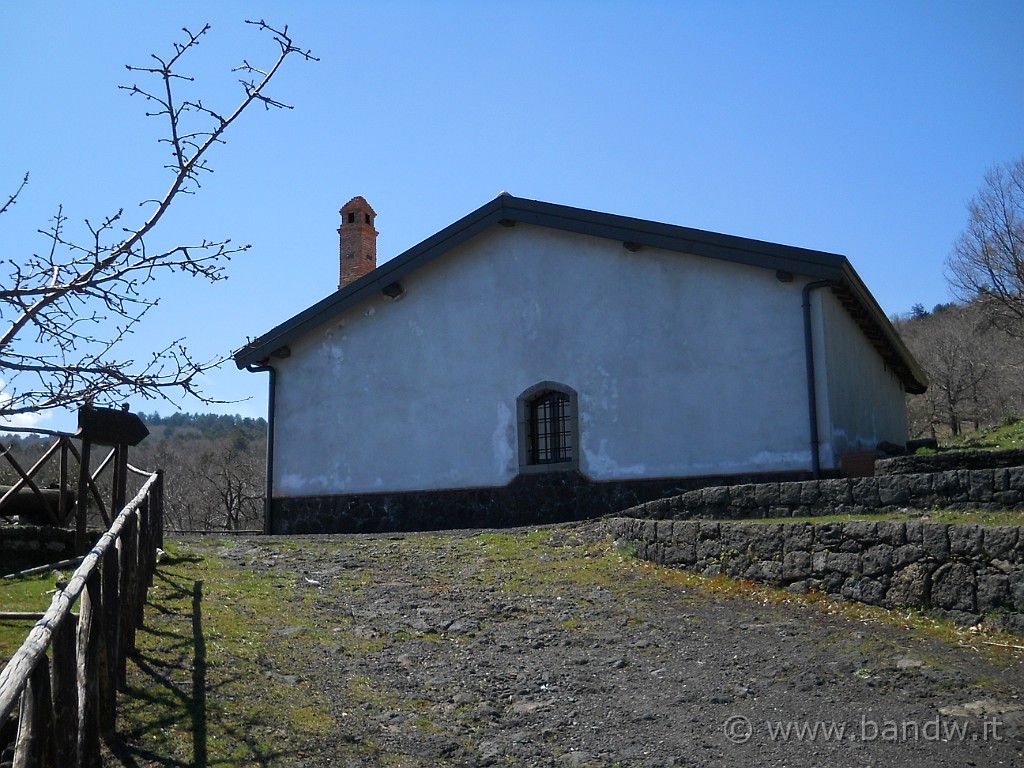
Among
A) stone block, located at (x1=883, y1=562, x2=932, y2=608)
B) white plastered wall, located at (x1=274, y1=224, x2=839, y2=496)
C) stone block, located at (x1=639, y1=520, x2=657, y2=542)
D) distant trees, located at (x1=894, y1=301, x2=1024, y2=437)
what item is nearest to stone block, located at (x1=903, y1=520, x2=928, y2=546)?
stone block, located at (x1=883, y1=562, x2=932, y2=608)

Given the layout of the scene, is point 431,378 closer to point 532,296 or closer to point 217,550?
point 532,296

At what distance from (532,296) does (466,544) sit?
5.53 metres

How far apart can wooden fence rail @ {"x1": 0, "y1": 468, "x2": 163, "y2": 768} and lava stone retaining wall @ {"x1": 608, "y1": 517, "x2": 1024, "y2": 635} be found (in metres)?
5.69

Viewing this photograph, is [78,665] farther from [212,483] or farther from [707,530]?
[212,483]

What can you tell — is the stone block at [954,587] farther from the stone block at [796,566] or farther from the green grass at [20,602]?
the green grass at [20,602]

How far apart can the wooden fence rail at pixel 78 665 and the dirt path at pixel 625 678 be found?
1124 millimetres

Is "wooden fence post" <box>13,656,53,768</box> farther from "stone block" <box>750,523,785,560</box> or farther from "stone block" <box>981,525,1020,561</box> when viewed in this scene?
"stone block" <box>750,523,785,560</box>

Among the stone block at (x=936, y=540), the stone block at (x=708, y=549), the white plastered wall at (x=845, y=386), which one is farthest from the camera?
the white plastered wall at (x=845, y=386)

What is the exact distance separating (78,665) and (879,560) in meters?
6.39

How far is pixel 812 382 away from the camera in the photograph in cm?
1477

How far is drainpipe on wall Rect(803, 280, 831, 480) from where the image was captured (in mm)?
14641

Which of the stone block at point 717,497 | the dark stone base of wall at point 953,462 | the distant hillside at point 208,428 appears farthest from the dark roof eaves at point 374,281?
the distant hillside at point 208,428

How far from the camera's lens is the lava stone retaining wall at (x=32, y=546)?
9.82 meters

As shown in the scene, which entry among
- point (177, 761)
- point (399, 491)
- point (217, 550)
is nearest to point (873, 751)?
point (177, 761)
